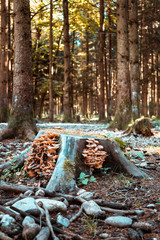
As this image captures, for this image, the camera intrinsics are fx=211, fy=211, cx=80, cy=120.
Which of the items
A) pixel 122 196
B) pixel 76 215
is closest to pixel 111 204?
pixel 122 196

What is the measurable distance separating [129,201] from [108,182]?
72 centimetres

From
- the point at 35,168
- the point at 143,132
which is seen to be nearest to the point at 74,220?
the point at 35,168

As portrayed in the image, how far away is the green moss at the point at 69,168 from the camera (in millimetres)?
3584

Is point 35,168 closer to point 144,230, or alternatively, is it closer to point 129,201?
point 129,201

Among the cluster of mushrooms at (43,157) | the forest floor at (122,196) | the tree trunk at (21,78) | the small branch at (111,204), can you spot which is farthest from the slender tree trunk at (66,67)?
the small branch at (111,204)

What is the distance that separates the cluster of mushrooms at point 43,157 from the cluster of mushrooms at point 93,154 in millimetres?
555

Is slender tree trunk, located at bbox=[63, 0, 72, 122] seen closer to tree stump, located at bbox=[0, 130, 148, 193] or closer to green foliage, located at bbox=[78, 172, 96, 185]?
tree stump, located at bbox=[0, 130, 148, 193]

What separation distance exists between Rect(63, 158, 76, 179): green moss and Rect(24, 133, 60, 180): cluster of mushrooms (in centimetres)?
22

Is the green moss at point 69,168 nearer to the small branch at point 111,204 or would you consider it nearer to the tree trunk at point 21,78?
the small branch at point 111,204

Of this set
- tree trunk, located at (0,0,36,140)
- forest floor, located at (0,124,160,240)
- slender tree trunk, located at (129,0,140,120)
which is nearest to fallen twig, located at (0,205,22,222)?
forest floor, located at (0,124,160,240)

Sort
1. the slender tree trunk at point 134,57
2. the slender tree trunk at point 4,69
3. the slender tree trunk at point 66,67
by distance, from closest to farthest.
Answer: the slender tree trunk at point 134,57 < the slender tree trunk at point 4,69 < the slender tree trunk at point 66,67

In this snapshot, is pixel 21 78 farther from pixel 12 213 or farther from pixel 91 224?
pixel 91 224

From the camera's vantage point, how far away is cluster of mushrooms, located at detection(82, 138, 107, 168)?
3861 millimetres

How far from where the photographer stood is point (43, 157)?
3994mm
